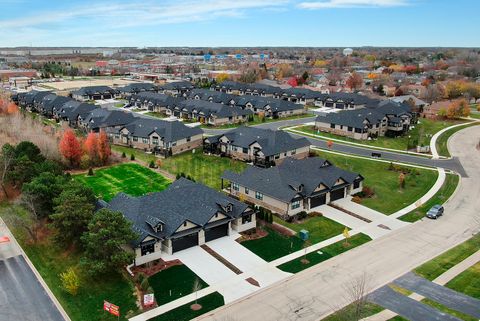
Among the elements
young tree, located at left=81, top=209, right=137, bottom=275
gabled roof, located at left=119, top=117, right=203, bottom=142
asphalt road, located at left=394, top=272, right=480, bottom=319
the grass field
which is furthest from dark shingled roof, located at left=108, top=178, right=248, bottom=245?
gabled roof, located at left=119, top=117, right=203, bottom=142

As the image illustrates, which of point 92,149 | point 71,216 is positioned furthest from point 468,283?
point 92,149

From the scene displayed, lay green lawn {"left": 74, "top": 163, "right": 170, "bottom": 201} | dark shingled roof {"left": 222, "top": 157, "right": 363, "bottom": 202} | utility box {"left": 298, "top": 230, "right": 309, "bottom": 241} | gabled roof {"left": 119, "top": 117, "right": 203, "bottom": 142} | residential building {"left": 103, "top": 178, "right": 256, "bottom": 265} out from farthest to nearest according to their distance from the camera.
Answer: gabled roof {"left": 119, "top": 117, "right": 203, "bottom": 142} < green lawn {"left": 74, "top": 163, "right": 170, "bottom": 201} < dark shingled roof {"left": 222, "top": 157, "right": 363, "bottom": 202} < utility box {"left": 298, "top": 230, "right": 309, "bottom": 241} < residential building {"left": 103, "top": 178, "right": 256, "bottom": 265}

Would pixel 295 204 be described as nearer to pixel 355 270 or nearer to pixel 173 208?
pixel 355 270

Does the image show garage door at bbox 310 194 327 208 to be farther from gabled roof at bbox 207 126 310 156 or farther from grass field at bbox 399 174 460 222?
gabled roof at bbox 207 126 310 156

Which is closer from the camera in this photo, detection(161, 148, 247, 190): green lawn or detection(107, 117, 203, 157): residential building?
detection(161, 148, 247, 190): green lawn

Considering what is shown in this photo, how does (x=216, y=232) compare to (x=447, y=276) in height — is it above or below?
above

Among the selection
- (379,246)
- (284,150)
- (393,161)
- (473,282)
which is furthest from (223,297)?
(393,161)

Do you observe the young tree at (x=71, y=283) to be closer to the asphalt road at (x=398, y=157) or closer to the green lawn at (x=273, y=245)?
the green lawn at (x=273, y=245)
